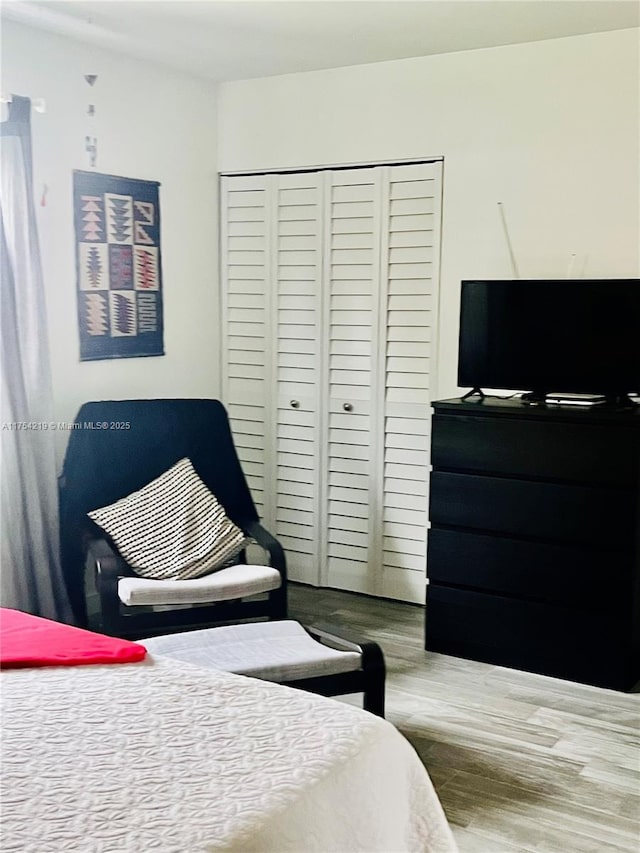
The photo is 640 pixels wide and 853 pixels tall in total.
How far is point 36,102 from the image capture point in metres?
3.74

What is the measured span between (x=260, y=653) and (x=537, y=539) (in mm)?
1250

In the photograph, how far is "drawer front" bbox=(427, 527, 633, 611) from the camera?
3.53 m

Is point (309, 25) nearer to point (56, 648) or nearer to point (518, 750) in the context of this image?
point (56, 648)

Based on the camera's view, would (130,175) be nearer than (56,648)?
No

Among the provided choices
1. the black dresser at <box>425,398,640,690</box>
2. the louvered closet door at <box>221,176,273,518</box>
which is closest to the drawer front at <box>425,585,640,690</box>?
the black dresser at <box>425,398,640,690</box>

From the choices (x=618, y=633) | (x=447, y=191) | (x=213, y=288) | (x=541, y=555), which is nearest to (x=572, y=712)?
(x=618, y=633)

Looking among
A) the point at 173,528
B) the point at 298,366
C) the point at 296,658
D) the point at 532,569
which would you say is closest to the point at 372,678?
the point at 296,658

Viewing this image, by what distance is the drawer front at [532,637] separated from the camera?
3555 millimetres

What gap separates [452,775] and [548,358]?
162 cm

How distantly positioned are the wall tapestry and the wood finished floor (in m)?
1.70

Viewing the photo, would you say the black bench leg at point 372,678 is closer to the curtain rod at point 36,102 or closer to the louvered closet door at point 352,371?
the louvered closet door at point 352,371

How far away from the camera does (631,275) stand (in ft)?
12.6

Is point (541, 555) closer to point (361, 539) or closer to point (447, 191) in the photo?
point (361, 539)

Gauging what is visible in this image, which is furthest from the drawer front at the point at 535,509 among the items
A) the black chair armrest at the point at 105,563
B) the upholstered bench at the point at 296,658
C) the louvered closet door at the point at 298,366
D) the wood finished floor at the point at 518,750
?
the black chair armrest at the point at 105,563
